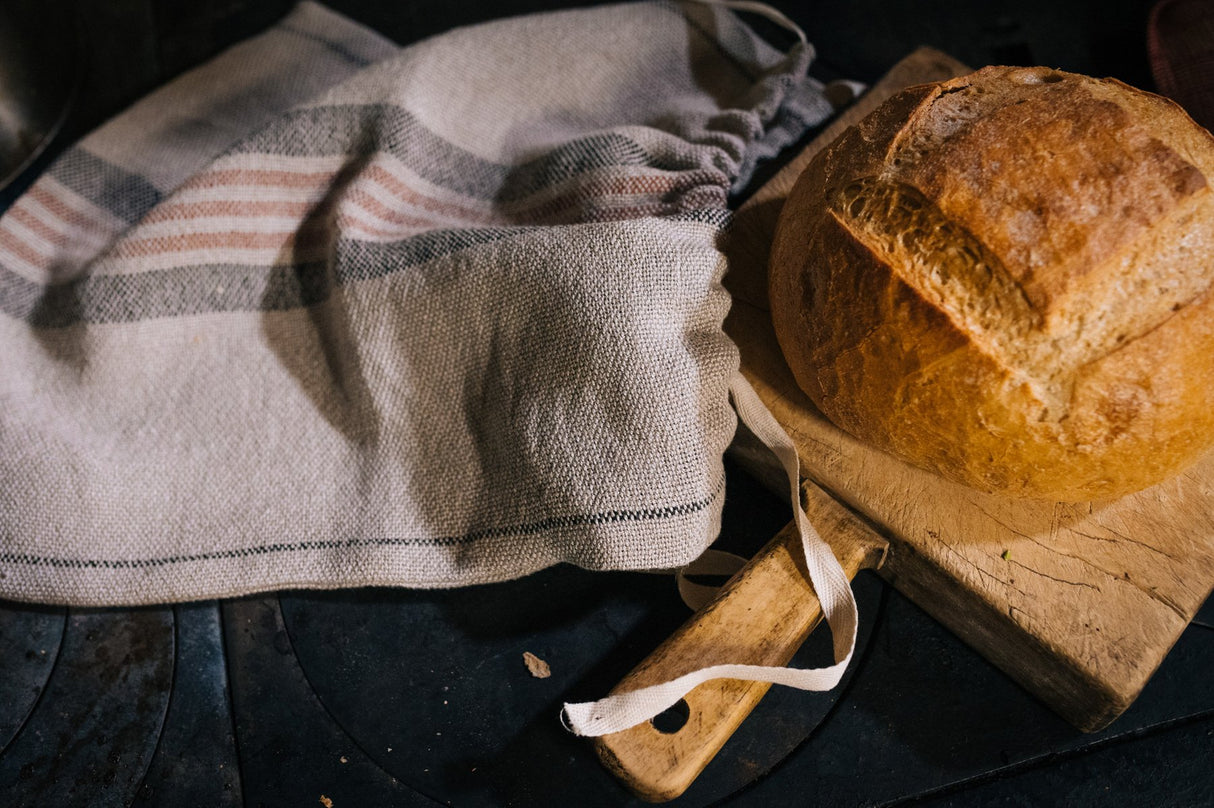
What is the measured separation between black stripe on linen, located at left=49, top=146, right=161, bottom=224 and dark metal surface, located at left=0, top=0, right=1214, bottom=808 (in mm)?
382

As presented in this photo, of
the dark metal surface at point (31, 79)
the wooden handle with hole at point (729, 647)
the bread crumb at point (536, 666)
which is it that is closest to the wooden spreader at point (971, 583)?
the wooden handle with hole at point (729, 647)

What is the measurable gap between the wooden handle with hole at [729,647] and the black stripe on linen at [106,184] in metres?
0.66

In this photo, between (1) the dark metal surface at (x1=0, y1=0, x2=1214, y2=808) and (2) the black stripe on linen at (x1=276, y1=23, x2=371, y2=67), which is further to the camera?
(2) the black stripe on linen at (x1=276, y1=23, x2=371, y2=67)

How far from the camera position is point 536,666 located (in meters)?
0.66

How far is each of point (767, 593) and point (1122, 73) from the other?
78 centimetres

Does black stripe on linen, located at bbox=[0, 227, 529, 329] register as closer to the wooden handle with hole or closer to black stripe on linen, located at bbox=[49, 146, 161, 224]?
black stripe on linen, located at bbox=[49, 146, 161, 224]

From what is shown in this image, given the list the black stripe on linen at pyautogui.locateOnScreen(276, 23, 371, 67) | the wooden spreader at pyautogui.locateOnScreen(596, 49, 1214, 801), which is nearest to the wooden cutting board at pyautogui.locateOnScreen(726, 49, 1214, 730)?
the wooden spreader at pyautogui.locateOnScreen(596, 49, 1214, 801)

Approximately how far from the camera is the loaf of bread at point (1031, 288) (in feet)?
1.55

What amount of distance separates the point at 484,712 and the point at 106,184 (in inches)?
24.7

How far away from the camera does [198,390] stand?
0.69 meters

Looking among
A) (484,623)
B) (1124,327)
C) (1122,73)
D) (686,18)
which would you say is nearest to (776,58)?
(686,18)

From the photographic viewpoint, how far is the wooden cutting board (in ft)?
1.80

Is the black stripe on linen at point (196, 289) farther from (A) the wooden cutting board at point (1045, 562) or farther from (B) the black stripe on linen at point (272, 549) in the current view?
(A) the wooden cutting board at point (1045, 562)

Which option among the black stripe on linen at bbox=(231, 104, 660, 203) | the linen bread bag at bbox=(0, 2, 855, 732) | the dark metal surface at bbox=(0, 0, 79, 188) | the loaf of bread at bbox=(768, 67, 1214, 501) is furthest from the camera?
the dark metal surface at bbox=(0, 0, 79, 188)
